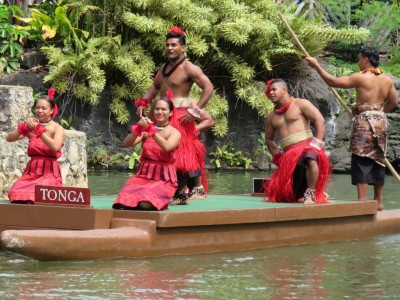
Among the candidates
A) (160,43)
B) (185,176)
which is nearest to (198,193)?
(185,176)

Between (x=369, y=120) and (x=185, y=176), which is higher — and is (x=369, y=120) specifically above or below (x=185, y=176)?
above

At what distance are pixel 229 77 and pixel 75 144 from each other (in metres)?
5.68

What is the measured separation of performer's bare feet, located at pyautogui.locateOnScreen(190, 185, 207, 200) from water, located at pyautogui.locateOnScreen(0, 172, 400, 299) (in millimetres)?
1008

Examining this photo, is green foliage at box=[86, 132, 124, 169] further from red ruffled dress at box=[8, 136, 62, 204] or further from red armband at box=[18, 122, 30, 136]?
red armband at box=[18, 122, 30, 136]

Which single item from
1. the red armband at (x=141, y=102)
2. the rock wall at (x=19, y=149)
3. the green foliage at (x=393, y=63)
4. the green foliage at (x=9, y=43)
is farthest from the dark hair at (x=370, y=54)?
the green foliage at (x=393, y=63)

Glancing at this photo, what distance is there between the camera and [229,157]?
1483cm

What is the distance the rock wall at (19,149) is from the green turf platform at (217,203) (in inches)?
67.2

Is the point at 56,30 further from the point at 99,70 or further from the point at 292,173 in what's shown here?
the point at 292,173

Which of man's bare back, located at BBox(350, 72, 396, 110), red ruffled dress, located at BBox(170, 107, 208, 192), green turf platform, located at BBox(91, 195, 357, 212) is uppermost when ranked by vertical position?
man's bare back, located at BBox(350, 72, 396, 110)

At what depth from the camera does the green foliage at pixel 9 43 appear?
1441 cm

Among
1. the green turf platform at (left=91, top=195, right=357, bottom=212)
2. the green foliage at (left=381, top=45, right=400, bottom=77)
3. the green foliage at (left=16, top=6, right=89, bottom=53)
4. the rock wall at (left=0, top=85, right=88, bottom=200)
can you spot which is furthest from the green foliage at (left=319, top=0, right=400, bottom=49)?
the green turf platform at (left=91, top=195, right=357, bottom=212)

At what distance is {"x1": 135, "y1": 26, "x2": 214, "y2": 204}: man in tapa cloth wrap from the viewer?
7613 mm

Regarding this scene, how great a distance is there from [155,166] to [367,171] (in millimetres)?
2040

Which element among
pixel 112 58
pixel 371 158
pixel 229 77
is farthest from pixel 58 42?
pixel 371 158
